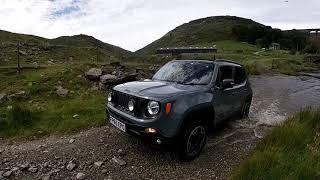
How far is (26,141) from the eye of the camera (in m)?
7.81

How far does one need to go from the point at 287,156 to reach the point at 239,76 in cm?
304

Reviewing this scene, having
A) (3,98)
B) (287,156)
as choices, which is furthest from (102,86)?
(287,156)

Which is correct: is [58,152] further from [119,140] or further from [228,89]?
[228,89]

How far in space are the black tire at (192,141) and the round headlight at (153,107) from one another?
2.18ft

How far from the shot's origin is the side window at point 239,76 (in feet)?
27.3

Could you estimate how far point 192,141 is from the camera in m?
6.42

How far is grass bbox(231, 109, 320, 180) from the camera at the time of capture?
521 cm

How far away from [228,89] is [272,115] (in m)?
3.83

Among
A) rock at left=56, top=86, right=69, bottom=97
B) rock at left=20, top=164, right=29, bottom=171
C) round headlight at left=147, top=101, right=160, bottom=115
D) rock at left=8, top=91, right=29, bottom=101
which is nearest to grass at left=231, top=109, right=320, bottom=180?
round headlight at left=147, top=101, right=160, bottom=115

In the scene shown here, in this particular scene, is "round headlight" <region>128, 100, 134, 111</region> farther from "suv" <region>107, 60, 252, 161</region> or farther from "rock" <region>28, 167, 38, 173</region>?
"rock" <region>28, 167, 38, 173</region>

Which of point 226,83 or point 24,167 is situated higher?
point 226,83

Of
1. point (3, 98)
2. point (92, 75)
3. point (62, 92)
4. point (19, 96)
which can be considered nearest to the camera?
point (3, 98)

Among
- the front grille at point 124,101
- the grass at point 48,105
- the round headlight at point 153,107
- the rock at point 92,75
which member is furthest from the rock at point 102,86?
the round headlight at point 153,107

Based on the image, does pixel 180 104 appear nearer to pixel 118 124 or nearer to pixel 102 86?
pixel 118 124
